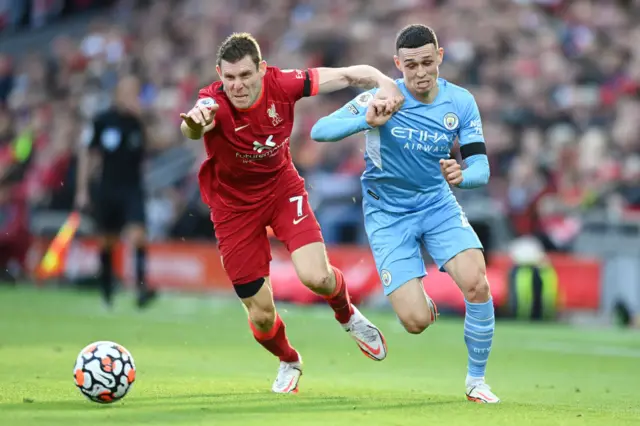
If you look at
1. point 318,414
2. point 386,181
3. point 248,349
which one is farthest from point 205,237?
point 318,414

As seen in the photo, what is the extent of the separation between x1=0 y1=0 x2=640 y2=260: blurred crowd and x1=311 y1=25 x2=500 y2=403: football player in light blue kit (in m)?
9.41

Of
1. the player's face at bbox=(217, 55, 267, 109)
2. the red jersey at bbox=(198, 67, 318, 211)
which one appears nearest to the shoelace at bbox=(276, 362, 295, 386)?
the red jersey at bbox=(198, 67, 318, 211)

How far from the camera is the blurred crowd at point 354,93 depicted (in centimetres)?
1952

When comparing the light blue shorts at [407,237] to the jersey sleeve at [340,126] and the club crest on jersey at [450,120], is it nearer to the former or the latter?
the club crest on jersey at [450,120]

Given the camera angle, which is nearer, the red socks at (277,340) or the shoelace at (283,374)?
the shoelace at (283,374)

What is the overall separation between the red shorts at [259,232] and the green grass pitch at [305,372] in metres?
0.88

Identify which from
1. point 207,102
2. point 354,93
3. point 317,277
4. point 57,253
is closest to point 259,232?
point 317,277

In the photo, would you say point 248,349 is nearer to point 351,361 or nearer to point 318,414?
point 351,361

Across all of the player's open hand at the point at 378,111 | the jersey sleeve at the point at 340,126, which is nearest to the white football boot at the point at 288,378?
the jersey sleeve at the point at 340,126

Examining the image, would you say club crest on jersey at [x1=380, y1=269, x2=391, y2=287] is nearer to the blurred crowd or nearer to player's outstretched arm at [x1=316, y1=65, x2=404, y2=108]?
player's outstretched arm at [x1=316, y1=65, x2=404, y2=108]

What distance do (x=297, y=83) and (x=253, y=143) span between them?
0.54 meters

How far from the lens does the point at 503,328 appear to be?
16.4 metres

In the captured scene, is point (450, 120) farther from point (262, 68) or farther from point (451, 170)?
point (262, 68)

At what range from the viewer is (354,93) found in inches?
894
